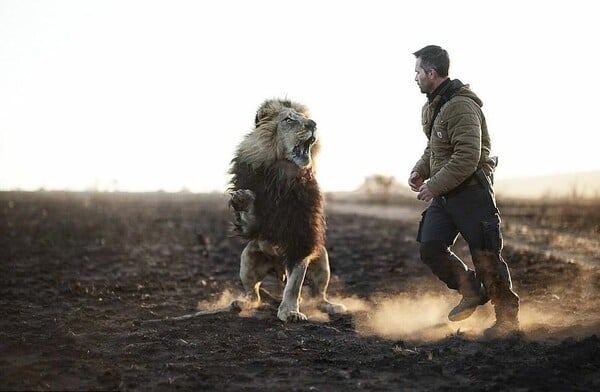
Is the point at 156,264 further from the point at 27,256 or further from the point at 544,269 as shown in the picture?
the point at 544,269

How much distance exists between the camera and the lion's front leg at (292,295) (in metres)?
7.45

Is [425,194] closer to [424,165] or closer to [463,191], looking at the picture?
[463,191]

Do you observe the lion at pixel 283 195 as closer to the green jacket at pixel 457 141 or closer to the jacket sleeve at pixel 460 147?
the green jacket at pixel 457 141

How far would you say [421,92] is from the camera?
259 inches

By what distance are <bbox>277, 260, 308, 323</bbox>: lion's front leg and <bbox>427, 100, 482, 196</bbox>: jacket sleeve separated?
1901 millimetres

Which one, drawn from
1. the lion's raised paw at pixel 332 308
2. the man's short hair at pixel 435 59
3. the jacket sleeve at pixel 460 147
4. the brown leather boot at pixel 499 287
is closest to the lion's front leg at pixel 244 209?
the lion's raised paw at pixel 332 308

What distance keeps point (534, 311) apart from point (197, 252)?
10.0 m

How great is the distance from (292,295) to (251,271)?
2.29ft

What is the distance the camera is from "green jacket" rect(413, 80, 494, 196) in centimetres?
614

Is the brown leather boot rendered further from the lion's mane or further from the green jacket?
the lion's mane

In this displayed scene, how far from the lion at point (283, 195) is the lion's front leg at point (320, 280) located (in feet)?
Answer: 1.07

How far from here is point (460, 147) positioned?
6152 millimetres

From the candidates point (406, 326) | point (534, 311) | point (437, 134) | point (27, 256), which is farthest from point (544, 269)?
point (27, 256)

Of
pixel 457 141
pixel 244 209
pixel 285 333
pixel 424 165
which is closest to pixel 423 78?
pixel 457 141
